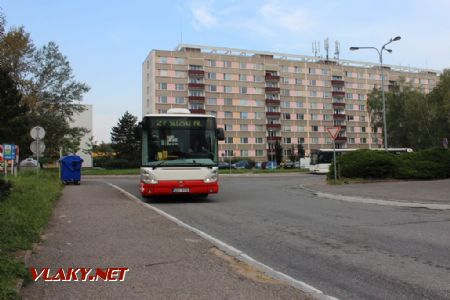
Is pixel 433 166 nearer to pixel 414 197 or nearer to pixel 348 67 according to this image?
pixel 414 197

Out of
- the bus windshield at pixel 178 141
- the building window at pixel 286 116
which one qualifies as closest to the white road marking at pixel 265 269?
the bus windshield at pixel 178 141

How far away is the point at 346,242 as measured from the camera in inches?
323

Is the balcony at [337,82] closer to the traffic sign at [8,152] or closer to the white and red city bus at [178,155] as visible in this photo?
the traffic sign at [8,152]

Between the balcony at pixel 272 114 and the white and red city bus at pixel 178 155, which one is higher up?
the balcony at pixel 272 114

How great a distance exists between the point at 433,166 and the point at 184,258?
24.1 m

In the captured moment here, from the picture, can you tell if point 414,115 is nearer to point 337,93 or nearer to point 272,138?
point 272,138

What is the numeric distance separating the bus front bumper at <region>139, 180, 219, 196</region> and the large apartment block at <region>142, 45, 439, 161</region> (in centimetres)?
8009

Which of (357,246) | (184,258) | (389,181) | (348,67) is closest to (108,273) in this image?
(184,258)

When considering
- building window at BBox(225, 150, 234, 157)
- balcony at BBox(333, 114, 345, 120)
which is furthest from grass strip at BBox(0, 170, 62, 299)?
balcony at BBox(333, 114, 345, 120)

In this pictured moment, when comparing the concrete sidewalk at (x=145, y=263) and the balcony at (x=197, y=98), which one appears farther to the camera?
the balcony at (x=197, y=98)

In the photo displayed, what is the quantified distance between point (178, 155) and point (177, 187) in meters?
1.10

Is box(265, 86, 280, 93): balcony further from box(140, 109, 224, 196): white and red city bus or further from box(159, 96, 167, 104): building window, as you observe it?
box(140, 109, 224, 196): white and red city bus

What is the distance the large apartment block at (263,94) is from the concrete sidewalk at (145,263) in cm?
8635

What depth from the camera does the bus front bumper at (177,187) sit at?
603 inches
